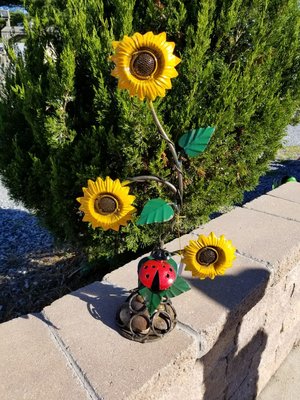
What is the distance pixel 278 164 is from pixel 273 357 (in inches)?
173

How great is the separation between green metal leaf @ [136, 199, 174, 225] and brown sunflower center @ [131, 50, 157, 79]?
403 millimetres

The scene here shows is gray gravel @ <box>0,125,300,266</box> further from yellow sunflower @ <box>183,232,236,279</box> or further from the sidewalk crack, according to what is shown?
yellow sunflower @ <box>183,232,236,279</box>

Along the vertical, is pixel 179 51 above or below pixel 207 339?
above

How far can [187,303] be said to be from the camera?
1.61 m

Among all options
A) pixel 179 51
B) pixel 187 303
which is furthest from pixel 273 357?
pixel 179 51

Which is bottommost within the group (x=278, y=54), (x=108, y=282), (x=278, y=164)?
(x=278, y=164)

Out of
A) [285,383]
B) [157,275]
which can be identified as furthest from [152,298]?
[285,383]

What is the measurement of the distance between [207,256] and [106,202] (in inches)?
15.9

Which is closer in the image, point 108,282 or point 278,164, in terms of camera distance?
point 108,282

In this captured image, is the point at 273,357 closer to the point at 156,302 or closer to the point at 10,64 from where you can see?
the point at 156,302

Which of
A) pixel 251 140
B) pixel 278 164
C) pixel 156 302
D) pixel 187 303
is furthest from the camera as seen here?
pixel 278 164

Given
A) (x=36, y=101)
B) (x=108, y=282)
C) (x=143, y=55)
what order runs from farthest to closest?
(x=36, y=101) < (x=108, y=282) < (x=143, y=55)

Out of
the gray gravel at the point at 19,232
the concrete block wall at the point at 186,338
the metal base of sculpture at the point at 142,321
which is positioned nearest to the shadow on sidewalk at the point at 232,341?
the concrete block wall at the point at 186,338

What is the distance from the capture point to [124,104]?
1.89 meters
